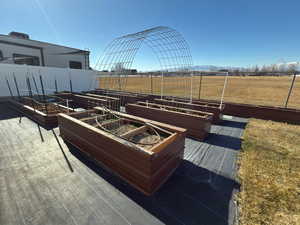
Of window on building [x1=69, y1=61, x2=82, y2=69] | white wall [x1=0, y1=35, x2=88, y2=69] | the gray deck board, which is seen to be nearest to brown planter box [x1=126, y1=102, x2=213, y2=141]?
the gray deck board

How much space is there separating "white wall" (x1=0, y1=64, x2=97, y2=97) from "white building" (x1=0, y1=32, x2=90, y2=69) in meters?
1.58

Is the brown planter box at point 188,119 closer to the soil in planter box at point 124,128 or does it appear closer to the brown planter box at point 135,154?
the brown planter box at point 135,154

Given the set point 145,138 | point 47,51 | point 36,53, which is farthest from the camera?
point 47,51

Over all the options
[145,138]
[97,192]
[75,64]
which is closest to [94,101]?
[145,138]

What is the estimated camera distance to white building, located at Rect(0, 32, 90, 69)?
29.8 ft

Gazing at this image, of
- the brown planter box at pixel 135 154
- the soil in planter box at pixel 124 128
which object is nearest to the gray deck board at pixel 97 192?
the brown planter box at pixel 135 154

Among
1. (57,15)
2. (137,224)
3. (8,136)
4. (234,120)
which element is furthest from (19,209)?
(57,15)

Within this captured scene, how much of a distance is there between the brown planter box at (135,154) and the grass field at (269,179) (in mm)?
1010

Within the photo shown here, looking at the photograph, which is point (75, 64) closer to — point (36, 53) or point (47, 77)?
point (36, 53)

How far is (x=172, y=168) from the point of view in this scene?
215 cm

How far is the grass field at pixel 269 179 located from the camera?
1.48m

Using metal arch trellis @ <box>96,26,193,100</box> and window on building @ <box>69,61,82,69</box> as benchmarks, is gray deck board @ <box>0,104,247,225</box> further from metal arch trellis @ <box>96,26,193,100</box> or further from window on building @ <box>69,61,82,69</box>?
window on building @ <box>69,61,82,69</box>

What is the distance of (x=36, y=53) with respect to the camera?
10.6 metres

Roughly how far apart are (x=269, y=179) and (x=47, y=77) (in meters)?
11.6
